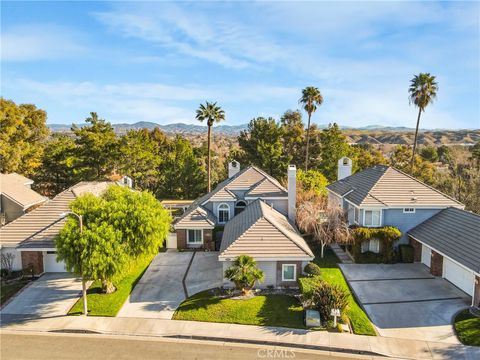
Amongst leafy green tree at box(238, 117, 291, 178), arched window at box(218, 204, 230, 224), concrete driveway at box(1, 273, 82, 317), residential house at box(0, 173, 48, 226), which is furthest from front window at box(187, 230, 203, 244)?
leafy green tree at box(238, 117, 291, 178)

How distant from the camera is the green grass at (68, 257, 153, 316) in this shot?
19.0 meters

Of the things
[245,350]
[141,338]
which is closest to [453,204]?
[245,350]

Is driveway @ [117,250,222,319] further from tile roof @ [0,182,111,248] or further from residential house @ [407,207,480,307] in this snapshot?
residential house @ [407,207,480,307]

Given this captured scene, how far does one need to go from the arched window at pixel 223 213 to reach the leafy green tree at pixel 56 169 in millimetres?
20495

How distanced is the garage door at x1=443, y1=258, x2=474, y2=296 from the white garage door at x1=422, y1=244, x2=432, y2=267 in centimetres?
184

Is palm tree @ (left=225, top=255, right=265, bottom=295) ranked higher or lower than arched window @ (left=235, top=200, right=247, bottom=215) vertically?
lower

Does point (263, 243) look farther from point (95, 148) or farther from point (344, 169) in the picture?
point (95, 148)

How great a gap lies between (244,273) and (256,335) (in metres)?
4.00

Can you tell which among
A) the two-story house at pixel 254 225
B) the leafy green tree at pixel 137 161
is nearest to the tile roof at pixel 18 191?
the leafy green tree at pixel 137 161

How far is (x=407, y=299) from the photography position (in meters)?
20.1

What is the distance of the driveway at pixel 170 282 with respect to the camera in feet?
63.4

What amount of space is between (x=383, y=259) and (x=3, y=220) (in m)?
33.5

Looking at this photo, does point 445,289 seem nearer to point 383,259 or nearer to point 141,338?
point 383,259

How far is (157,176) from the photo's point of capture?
49.2 meters
